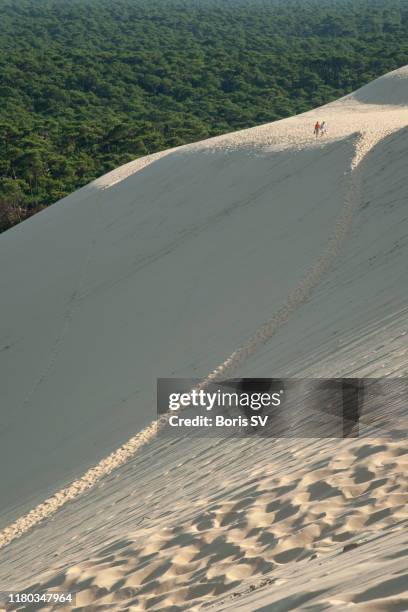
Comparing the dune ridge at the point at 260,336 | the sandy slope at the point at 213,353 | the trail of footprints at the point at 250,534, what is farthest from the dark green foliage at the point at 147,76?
the trail of footprints at the point at 250,534

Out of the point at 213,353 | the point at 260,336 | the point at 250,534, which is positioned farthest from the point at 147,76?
the point at 250,534

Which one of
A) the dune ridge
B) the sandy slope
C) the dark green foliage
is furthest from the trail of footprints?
the dark green foliage

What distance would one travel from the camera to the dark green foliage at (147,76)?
151ft

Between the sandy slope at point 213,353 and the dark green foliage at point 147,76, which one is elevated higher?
the dark green foliage at point 147,76

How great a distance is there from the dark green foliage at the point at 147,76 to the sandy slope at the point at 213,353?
14.4m

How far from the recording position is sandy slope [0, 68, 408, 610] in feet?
19.2

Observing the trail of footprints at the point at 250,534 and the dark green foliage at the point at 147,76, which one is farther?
the dark green foliage at the point at 147,76

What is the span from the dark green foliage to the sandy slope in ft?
47.2

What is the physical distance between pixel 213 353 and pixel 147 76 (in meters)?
67.0

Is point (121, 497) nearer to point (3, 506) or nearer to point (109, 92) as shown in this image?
point (3, 506)

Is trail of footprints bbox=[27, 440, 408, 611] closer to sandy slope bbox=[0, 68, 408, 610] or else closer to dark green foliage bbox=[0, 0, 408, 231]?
sandy slope bbox=[0, 68, 408, 610]

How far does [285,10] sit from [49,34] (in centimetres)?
4809

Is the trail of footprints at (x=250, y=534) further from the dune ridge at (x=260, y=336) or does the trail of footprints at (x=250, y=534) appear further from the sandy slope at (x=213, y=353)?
the dune ridge at (x=260, y=336)

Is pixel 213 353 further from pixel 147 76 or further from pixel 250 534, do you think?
pixel 147 76
